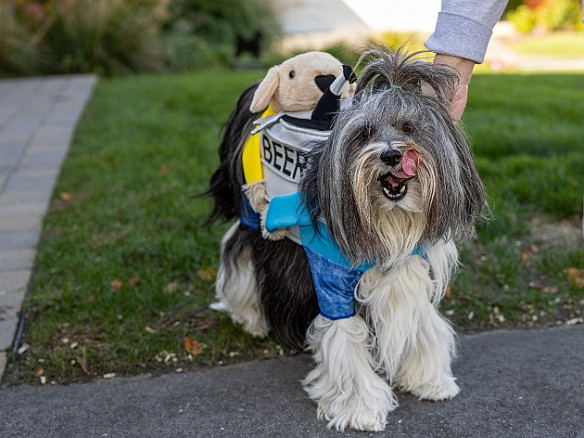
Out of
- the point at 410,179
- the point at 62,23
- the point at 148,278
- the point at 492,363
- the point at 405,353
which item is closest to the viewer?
the point at 410,179

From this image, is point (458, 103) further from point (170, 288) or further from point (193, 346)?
point (170, 288)

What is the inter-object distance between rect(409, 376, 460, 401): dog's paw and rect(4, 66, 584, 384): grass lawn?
72 centimetres

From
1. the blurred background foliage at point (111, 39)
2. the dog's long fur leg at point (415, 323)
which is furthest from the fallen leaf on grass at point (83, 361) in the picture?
the blurred background foliage at point (111, 39)

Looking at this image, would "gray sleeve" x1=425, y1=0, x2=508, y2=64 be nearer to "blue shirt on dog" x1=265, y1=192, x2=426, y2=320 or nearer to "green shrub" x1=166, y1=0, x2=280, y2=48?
"blue shirt on dog" x1=265, y1=192, x2=426, y2=320

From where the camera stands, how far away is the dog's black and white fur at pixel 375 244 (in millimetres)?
2449

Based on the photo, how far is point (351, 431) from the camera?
299 centimetres

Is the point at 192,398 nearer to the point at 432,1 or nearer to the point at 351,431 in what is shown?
the point at 351,431

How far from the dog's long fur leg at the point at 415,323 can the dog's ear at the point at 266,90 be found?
819 mm

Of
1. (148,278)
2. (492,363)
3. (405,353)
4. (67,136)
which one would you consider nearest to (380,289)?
(405,353)

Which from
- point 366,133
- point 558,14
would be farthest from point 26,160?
point 558,14

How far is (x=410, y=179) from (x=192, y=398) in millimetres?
1412

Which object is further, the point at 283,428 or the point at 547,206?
the point at 547,206

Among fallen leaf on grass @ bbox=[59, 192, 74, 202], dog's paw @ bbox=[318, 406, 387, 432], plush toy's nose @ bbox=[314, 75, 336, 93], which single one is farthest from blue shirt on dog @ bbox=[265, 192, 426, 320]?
fallen leaf on grass @ bbox=[59, 192, 74, 202]

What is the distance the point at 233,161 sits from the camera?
348 centimetres
